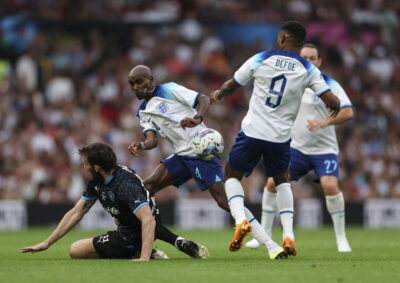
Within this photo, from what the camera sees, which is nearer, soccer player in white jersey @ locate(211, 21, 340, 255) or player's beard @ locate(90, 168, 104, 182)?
player's beard @ locate(90, 168, 104, 182)

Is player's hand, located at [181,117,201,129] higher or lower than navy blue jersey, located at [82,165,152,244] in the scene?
higher

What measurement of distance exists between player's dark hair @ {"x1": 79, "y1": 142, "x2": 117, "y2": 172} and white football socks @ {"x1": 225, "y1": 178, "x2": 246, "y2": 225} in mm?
1272

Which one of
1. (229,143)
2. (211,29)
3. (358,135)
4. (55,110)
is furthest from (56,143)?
(358,135)

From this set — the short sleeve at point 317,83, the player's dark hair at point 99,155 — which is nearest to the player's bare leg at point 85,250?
the player's dark hair at point 99,155

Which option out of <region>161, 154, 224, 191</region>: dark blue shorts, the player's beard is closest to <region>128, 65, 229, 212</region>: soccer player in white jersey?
<region>161, 154, 224, 191</region>: dark blue shorts

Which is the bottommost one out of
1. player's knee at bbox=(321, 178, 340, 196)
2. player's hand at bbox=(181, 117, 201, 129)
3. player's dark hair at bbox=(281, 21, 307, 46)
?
player's knee at bbox=(321, 178, 340, 196)

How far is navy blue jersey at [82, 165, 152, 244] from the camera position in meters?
8.06

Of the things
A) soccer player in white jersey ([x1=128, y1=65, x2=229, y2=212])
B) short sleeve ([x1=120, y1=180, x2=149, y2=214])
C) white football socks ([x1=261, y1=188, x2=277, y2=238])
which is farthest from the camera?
white football socks ([x1=261, y1=188, x2=277, y2=238])

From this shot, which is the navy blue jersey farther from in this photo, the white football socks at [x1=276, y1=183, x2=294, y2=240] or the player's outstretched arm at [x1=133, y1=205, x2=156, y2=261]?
the white football socks at [x1=276, y1=183, x2=294, y2=240]

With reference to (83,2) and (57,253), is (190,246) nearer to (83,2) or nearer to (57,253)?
(57,253)

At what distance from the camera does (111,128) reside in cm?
1942

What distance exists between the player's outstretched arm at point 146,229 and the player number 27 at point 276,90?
1660 millimetres

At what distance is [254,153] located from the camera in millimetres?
8492

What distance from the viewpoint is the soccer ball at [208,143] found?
8.91m
